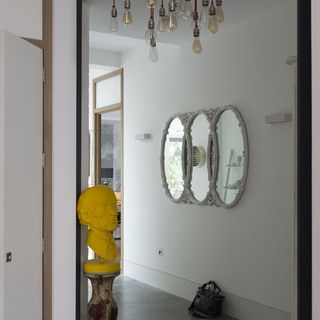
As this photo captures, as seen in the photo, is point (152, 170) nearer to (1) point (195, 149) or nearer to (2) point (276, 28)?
(1) point (195, 149)

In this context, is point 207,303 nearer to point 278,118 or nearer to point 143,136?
point 278,118

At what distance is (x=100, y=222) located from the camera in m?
3.35

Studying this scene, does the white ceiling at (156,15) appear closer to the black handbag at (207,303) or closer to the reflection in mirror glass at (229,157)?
the reflection in mirror glass at (229,157)

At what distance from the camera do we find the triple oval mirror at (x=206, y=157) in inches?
179

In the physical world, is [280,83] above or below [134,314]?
above

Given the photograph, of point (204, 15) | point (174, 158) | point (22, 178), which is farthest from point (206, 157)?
point (204, 15)

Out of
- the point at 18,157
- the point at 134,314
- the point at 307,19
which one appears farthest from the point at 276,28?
the point at 134,314

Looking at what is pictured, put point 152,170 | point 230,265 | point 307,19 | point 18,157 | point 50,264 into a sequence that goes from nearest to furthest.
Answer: point 307,19 < point 18,157 < point 50,264 < point 230,265 < point 152,170

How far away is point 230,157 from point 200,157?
0.47 metres

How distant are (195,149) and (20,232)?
257 centimetres

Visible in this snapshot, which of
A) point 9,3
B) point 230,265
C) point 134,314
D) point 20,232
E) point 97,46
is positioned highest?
point 97,46

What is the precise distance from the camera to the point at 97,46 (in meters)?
6.18

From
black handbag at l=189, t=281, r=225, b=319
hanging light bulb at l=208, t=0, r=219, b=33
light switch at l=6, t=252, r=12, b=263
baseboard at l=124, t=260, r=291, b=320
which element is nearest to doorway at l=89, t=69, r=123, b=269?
baseboard at l=124, t=260, r=291, b=320

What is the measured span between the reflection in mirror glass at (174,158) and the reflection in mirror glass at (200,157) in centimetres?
24
